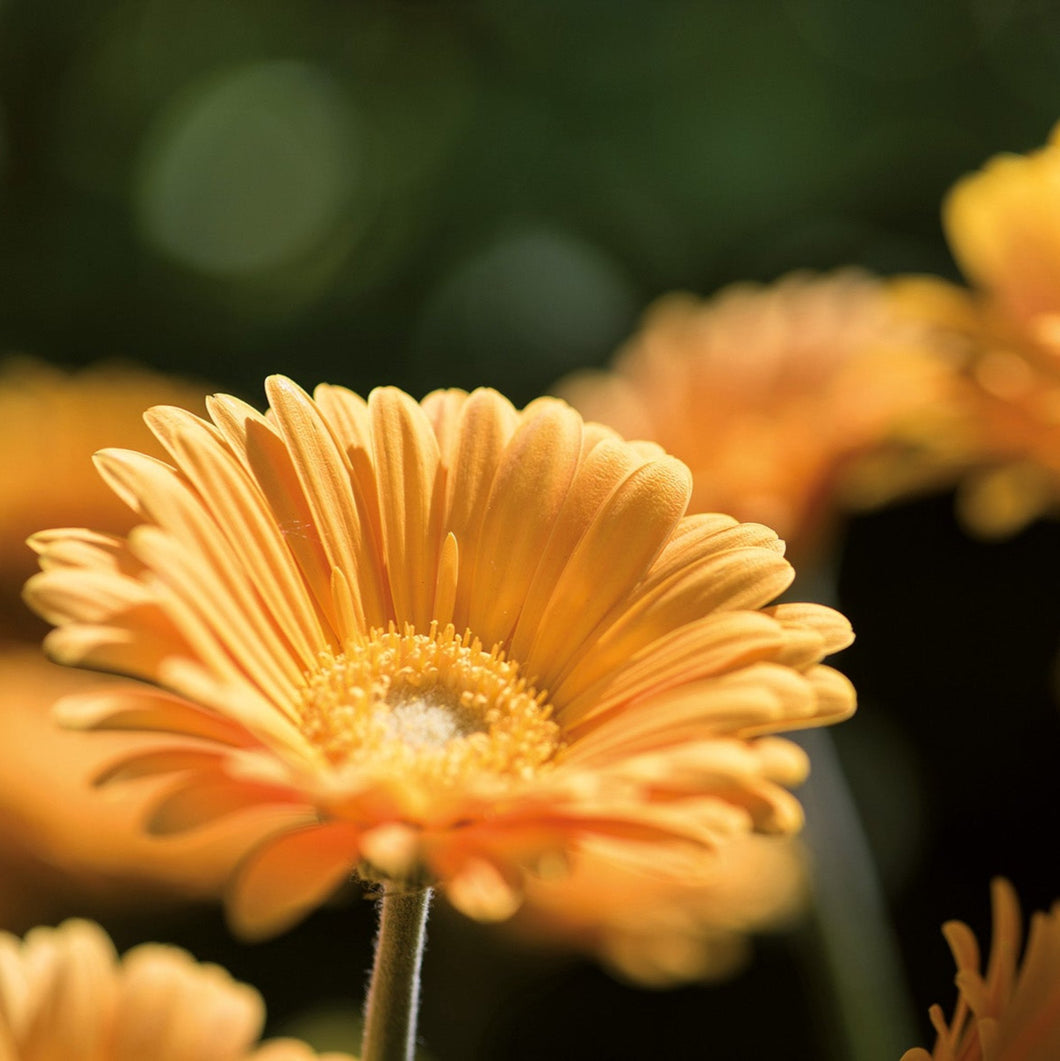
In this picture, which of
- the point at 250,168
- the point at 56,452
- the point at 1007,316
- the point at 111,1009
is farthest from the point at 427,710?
the point at 250,168

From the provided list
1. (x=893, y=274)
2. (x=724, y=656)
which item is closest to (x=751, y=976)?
(x=724, y=656)

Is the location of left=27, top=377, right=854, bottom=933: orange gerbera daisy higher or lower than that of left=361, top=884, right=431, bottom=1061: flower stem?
higher

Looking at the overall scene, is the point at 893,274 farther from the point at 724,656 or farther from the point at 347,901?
the point at 724,656

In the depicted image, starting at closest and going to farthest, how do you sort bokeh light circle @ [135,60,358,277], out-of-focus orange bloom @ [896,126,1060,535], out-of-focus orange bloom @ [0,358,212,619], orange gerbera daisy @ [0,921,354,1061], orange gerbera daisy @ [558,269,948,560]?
orange gerbera daisy @ [0,921,354,1061] < out-of-focus orange bloom @ [896,126,1060,535] < orange gerbera daisy @ [558,269,948,560] < out-of-focus orange bloom @ [0,358,212,619] < bokeh light circle @ [135,60,358,277]

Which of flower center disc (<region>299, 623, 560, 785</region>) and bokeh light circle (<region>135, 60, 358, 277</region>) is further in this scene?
bokeh light circle (<region>135, 60, 358, 277</region>)

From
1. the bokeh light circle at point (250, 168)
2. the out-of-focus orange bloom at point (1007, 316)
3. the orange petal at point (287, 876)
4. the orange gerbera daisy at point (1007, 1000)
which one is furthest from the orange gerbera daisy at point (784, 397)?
the bokeh light circle at point (250, 168)

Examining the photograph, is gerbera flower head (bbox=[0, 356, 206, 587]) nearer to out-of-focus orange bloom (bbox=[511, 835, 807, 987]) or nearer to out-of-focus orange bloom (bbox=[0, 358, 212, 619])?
out-of-focus orange bloom (bbox=[0, 358, 212, 619])

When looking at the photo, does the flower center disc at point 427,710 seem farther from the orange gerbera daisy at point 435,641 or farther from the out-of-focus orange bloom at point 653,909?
the out-of-focus orange bloom at point 653,909

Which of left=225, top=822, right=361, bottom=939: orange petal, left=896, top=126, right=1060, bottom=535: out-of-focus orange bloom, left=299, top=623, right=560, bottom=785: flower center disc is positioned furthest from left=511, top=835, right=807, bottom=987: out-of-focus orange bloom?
left=225, top=822, right=361, bottom=939: orange petal
